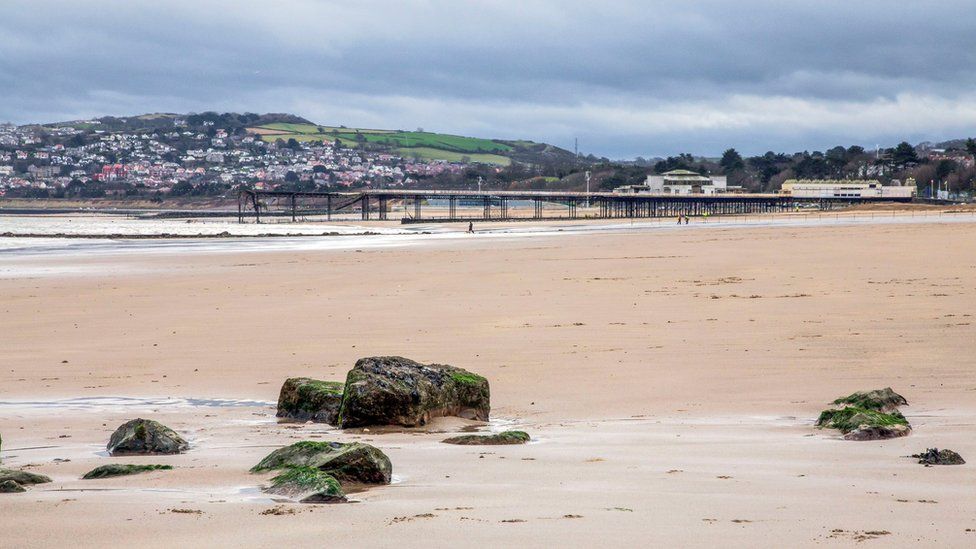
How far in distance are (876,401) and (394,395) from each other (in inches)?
144

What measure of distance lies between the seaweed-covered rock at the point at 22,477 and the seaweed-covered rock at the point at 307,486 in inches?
52.6

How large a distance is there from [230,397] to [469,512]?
222 inches

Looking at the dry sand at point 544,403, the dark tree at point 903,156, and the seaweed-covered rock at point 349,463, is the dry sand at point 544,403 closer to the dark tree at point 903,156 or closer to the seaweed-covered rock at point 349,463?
the seaweed-covered rock at point 349,463

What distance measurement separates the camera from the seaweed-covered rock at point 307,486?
5156 mm

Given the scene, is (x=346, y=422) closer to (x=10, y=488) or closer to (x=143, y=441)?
(x=143, y=441)

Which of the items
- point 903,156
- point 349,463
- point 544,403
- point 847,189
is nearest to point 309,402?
point 544,403

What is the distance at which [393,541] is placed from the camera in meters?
4.32

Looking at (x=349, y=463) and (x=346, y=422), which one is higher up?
(x=349, y=463)

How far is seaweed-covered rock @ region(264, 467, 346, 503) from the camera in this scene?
5156 mm

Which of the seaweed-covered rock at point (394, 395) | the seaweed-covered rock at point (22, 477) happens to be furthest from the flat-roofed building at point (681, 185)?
the seaweed-covered rock at point (22, 477)

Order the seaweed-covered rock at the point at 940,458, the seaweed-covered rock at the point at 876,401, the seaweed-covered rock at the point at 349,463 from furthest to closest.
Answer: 1. the seaweed-covered rock at the point at 876,401
2. the seaweed-covered rock at the point at 940,458
3. the seaweed-covered rock at the point at 349,463

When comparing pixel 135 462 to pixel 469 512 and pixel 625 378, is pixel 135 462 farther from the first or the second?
pixel 625 378

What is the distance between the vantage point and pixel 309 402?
8.64 metres

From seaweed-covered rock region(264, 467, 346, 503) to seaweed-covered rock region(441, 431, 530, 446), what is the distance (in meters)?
1.79
